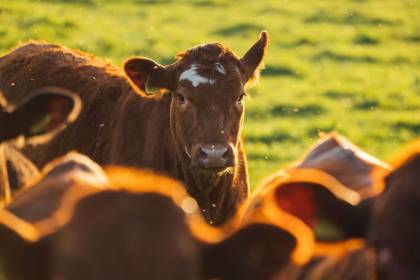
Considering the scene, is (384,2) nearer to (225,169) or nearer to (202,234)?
(225,169)

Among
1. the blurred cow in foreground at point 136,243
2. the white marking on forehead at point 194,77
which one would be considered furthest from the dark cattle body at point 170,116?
the blurred cow in foreground at point 136,243

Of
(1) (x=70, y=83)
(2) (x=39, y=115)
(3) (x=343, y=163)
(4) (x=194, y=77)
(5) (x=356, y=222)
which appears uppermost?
(5) (x=356, y=222)

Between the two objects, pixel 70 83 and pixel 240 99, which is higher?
pixel 240 99

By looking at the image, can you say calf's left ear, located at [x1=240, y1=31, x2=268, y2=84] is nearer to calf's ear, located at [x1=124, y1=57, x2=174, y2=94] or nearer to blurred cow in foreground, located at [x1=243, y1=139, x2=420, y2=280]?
calf's ear, located at [x1=124, y1=57, x2=174, y2=94]

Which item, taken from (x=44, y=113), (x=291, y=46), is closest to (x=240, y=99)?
(x=44, y=113)

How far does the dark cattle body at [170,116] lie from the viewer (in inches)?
303

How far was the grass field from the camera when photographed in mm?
14859

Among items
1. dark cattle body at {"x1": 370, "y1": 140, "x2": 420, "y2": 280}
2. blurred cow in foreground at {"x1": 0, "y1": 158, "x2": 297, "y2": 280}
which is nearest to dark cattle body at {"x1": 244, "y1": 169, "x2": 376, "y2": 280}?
dark cattle body at {"x1": 370, "y1": 140, "x2": 420, "y2": 280}

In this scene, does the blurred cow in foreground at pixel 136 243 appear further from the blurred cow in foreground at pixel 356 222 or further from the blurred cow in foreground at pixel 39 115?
the blurred cow in foreground at pixel 39 115

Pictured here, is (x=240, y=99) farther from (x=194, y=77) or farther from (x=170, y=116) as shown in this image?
(x=170, y=116)

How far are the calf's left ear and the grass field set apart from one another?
3.88 meters

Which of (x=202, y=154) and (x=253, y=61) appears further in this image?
(x=253, y=61)

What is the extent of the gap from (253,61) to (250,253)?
15.8 feet

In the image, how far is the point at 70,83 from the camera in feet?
30.6
